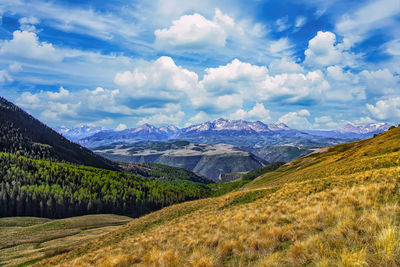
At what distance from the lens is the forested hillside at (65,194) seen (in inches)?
4806

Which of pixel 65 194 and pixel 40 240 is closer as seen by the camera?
pixel 40 240

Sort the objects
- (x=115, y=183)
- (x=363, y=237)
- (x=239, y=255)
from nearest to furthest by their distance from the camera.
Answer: (x=363, y=237)
(x=239, y=255)
(x=115, y=183)

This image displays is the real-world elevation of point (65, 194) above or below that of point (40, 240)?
below

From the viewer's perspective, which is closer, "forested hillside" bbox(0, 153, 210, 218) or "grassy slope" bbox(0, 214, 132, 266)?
"grassy slope" bbox(0, 214, 132, 266)

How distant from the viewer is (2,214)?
115812mm

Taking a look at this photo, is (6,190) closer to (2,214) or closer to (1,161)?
(2,214)

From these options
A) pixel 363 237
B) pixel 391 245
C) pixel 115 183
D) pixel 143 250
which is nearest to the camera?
pixel 391 245

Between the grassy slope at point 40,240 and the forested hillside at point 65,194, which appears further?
the forested hillside at point 65,194

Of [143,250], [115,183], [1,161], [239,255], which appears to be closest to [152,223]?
[143,250]

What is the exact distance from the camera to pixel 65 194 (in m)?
134

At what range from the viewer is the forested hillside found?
122 m

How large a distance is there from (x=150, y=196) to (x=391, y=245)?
174850mm

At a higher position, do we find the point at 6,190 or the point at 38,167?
the point at 38,167

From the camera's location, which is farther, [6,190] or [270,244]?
[6,190]
